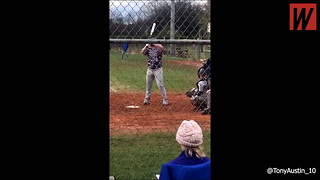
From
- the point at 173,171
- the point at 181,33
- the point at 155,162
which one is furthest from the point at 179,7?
the point at 173,171

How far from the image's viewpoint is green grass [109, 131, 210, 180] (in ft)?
15.5

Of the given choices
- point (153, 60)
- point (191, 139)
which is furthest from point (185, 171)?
point (153, 60)

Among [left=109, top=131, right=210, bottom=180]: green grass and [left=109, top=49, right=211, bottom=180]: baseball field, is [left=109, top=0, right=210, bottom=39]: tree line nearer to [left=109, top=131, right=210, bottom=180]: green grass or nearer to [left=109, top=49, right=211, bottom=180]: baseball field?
[left=109, top=49, right=211, bottom=180]: baseball field

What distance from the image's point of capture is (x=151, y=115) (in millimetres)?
7789

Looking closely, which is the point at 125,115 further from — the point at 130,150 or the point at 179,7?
the point at 179,7

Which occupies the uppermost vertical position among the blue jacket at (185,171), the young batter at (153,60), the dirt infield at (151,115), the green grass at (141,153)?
the young batter at (153,60)

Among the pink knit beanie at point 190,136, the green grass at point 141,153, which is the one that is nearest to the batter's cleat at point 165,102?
the green grass at point 141,153

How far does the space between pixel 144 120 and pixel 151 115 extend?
28 cm

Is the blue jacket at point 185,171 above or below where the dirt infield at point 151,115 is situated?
above

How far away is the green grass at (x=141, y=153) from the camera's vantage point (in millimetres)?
4723

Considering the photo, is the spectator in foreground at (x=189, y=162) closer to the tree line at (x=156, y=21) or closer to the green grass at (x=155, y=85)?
the tree line at (x=156, y=21)

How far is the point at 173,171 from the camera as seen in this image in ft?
8.80
